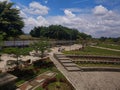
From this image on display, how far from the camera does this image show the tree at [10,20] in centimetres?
1537

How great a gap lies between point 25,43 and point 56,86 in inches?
1171

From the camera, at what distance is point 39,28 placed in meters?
78.2

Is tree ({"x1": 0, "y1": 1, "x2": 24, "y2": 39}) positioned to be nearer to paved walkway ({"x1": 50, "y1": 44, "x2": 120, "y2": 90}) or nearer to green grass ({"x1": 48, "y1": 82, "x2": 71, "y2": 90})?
green grass ({"x1": 48, "y1": 82, "x2": 71, "y2": 90})

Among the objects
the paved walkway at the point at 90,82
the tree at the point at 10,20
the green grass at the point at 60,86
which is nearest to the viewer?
the green grass at the point at 60,86

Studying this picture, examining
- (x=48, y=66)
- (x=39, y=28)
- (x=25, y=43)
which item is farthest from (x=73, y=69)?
(x=39, y=28)

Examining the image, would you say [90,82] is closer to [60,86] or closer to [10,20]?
[60,86]

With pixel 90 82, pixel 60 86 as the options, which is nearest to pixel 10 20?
pixel 60 86

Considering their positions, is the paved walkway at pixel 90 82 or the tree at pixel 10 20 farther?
the tree at pixel 10 20

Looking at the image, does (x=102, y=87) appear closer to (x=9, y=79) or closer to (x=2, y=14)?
(x=9, y=79)

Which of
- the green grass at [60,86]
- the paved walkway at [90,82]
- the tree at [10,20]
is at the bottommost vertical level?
the paved walkway at [90,82]

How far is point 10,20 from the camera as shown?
16094mm

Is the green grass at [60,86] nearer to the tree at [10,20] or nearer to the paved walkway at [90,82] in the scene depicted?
the paved walkway at [90,82]

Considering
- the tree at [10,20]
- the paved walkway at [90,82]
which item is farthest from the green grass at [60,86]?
the tree at [10,20]

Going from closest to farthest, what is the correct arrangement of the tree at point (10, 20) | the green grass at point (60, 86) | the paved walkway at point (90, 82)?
the green grass at point (60, 86) < the paved walkway at point (90, 82) < the tree at point (10, 20)
